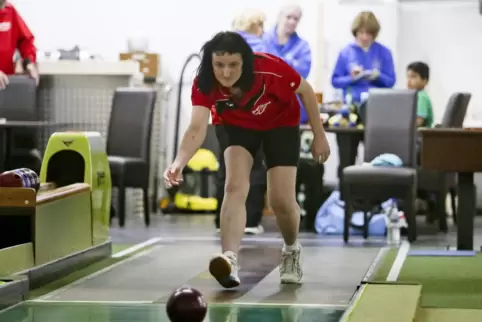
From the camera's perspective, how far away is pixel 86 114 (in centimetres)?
909

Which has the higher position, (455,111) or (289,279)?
(455,111)

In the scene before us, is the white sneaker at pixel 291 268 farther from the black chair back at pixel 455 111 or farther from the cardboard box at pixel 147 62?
the cardboard box at pixel 147 62

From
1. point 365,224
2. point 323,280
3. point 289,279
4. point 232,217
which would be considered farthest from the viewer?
point 365,224

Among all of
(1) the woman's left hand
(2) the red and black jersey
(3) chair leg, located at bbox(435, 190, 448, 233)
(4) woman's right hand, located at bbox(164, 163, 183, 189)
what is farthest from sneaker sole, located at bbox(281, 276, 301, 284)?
(3) chair leg, located at bbox(435, 190, 448, 233)

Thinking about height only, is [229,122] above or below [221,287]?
above

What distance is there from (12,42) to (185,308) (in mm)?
5570

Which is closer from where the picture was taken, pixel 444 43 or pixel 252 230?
pixel 252 230

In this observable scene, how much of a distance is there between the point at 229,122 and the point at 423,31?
21.2 feet

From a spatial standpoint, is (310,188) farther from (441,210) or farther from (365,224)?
(441,210)

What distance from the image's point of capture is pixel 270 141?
4.73 metres

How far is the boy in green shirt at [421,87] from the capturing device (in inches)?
327

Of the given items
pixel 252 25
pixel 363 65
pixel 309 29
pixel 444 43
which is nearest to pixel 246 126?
pixel 252 25

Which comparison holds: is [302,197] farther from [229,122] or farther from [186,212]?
[229,122]

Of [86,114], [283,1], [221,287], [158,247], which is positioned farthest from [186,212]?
[221,287]
